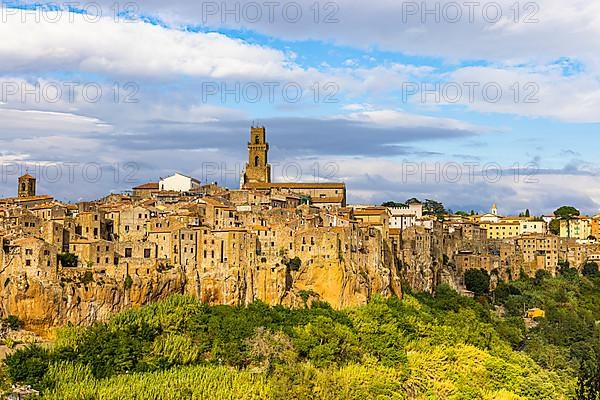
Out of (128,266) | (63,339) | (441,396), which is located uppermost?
(128,266)

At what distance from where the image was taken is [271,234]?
58.3 metres

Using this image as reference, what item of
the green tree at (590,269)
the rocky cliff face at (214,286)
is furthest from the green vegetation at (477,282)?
the rocky cliff face at (214,286)

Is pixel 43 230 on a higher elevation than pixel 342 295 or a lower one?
higher

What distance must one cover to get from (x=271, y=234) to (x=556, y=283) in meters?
40.0

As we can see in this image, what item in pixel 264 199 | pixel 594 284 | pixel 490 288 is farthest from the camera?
pixel 594 284

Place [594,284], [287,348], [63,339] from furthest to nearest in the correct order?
[594,284] → [287,348] → [63,339]

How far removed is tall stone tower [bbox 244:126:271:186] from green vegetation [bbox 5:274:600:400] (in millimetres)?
34157

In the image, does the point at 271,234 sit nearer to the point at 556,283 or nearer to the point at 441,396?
the point at 441,396

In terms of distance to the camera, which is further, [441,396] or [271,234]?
[271,234]

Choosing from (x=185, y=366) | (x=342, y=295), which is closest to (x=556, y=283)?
(x=342, y=295)

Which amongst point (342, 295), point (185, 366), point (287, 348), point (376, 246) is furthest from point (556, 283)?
point (185, 366)

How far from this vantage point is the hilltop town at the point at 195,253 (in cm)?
4894

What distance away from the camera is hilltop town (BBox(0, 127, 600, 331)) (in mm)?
48938

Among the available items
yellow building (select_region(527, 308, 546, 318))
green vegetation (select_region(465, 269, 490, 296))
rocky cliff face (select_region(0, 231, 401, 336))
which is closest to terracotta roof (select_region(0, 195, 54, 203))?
rocky cliff face (select_region(0, 231, 401, 336))
